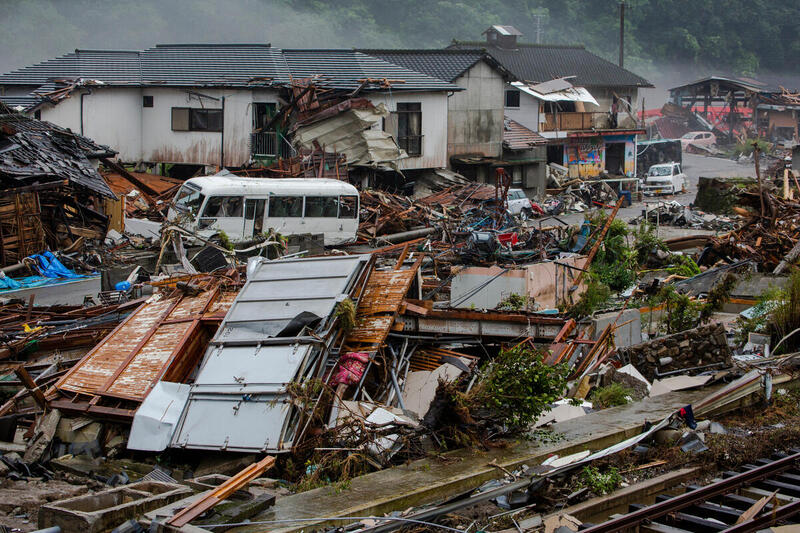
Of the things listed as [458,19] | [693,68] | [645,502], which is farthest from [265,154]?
[693,68]

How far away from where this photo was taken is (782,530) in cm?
798

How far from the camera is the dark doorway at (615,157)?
49281 millimetres

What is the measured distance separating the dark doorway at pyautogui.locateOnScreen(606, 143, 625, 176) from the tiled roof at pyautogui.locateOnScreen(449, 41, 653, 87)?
6.45 metres

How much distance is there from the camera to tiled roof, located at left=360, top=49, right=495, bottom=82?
39.3 meters

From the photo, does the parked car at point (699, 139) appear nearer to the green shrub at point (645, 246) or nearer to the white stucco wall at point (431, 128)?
the white stucco wall at point (431, 128)

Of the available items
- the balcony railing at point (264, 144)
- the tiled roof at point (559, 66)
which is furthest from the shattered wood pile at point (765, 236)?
the tiled roof at point (559, 66)

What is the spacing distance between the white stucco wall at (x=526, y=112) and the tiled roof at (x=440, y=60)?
583 centimetres

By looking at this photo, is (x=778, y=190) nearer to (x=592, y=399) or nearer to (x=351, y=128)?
(x=351, y=128)

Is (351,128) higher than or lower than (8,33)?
lower

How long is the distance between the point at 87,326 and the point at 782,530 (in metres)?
10.1

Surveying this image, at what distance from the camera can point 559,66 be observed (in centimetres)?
5756

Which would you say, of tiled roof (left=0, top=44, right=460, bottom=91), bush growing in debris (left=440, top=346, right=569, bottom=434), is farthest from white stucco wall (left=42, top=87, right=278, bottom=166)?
bush growing in debris (left=440, top=346, right=569, bottom=434)

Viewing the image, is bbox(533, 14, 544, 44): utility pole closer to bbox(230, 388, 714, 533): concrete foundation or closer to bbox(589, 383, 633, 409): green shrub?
bbox(589, 383, 633, 409): green shrub

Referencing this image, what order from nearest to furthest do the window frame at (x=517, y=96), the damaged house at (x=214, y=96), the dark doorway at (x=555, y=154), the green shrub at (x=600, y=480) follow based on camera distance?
the green shrub at (x=600, y=480) → the damaged house at (x=214, y=96) → the window frame at (x=517, y=96) → the dark doorway at (x=555, y=154)
